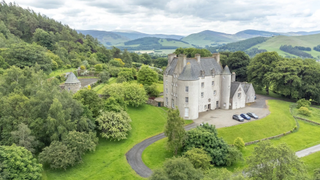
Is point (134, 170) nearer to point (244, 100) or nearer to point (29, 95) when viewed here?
point (29, 95)

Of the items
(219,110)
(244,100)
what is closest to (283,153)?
(219,110)

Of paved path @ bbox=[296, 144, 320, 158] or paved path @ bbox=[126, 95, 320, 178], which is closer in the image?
paved path @ bbox=[126, 95, 320, 178]

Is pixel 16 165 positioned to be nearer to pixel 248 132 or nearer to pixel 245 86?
pixel 248 132

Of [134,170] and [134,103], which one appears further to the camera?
[134,103]

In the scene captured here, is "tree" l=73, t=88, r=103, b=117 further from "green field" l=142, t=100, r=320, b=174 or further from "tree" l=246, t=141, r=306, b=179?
"tree" l=246, t=141, r=306, b=179

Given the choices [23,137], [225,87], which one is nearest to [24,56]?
[23,137]

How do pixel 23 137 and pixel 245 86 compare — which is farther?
pixel 245 86

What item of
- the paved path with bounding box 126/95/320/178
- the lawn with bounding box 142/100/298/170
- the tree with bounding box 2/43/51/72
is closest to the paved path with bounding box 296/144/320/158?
the paved path with bounding box 126/95/320/178
